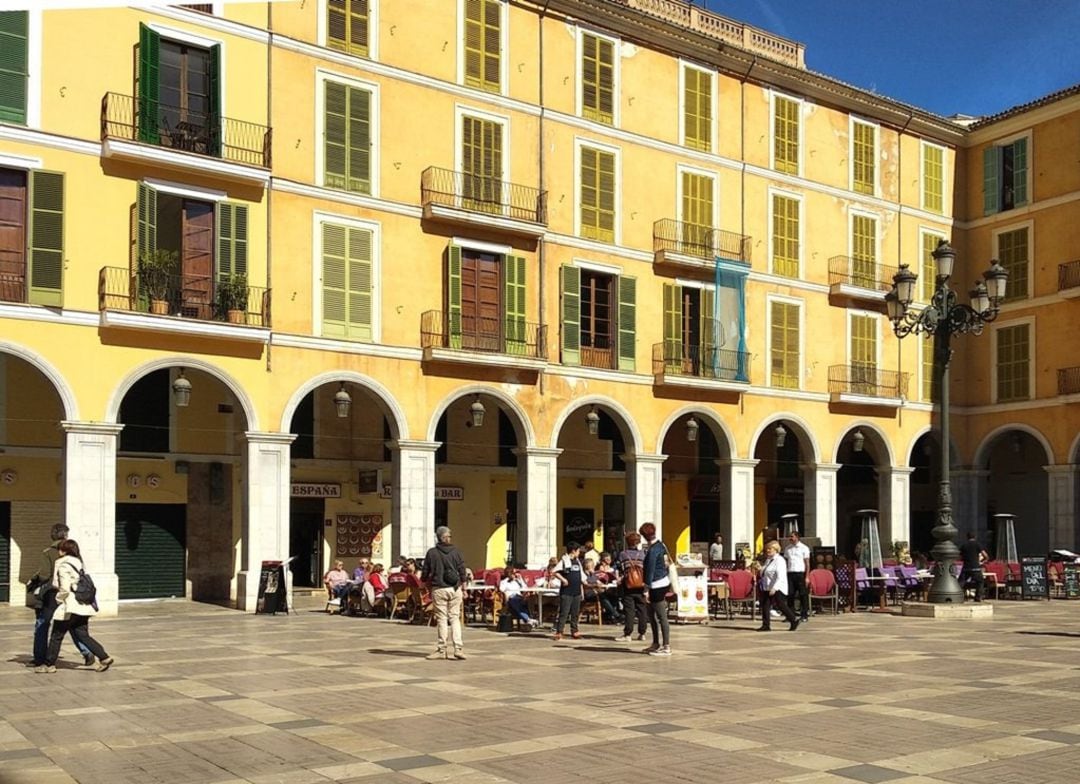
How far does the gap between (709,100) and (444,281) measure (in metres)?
10.8

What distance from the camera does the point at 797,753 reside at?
9.45 m

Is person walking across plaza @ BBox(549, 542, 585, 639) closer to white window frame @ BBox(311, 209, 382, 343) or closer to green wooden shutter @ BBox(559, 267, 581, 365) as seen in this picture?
white window frame @ BBox(311, 209, 382, 343)

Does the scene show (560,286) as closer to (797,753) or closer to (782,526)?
(782,526)

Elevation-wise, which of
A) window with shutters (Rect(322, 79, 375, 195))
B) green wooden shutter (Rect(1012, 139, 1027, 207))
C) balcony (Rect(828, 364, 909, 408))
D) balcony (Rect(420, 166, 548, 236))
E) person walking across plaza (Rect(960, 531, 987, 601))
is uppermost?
green wooden shutter (Rect(1012, 139, 1027, 207))

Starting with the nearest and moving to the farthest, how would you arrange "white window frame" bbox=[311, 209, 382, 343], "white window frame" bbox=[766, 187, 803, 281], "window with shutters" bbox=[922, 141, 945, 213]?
"white window frame" bbox=[311, 209, 382, 343] → "white window frame" bbox=[766, 187, 803, 281] → "window with shutters" bbox=[922, 141, 945, 213]

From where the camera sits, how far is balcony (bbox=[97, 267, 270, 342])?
24.4 m

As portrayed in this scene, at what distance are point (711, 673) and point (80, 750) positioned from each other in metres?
7.57

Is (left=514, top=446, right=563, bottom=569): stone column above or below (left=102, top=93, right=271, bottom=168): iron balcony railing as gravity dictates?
below

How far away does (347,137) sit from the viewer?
28062 mm

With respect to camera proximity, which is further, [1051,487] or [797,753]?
[1051,487]

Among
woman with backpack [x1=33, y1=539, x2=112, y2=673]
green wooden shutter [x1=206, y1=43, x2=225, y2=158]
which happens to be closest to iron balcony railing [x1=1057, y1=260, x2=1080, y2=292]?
green wooden shutter [x1=206, y1=43, x2=225, y2=158]

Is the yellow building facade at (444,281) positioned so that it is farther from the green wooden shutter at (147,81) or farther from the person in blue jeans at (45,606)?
the person in blue jeans at (45,606)

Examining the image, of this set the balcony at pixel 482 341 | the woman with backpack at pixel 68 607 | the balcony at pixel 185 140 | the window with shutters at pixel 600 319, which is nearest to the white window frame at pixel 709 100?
the window with shutters at pixel 600 319

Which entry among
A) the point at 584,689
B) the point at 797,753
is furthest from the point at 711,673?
the point at 797,753
